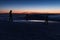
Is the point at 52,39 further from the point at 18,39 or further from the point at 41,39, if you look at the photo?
the point at 18,39

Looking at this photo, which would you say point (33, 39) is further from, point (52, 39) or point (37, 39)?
point (52, 39)

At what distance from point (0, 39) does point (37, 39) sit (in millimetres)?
1772

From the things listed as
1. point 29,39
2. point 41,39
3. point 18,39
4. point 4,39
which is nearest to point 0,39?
point 4,39

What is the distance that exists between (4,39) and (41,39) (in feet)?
5.82

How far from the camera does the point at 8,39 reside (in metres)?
7.62

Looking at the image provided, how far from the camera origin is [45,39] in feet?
25.3

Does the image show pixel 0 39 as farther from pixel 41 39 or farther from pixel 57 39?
pixel 57 39

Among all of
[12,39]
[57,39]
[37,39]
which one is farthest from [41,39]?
[12,39]

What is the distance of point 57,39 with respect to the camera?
7.73 metres

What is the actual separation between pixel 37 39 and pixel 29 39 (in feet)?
1.27

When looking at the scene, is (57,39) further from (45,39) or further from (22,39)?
(22,39)

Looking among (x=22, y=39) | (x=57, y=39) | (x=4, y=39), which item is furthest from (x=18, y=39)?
(x=57, y=39)

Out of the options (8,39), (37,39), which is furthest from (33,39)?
(8,39)

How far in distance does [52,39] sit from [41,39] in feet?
1.75
